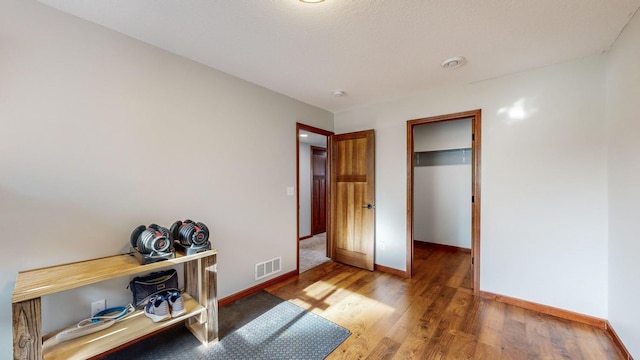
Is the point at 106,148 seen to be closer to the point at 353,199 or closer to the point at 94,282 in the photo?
the point at 94,282

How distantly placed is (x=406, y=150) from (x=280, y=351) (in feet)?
8.64

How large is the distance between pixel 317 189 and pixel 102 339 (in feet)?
15.0

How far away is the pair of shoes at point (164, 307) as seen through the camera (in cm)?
176

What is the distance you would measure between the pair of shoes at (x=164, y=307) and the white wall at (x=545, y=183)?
2984 millimetres

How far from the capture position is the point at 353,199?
377 centimetres

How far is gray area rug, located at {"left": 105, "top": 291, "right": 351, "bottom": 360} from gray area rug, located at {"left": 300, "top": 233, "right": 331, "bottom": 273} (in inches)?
47.7

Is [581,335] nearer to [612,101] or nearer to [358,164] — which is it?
[612,101]

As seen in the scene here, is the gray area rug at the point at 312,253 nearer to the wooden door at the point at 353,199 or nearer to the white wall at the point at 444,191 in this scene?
the wooden door at the point at 353,199

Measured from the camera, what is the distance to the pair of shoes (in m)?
1.76

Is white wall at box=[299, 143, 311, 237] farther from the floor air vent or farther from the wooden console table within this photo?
the wooden console table

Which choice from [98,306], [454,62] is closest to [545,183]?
[454,62]

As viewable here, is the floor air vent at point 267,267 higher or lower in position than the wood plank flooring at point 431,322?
higher

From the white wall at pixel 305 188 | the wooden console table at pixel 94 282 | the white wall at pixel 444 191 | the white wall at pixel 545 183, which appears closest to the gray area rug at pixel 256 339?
the wooden console table at pixel 94 282

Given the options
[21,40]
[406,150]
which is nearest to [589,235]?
[406,150]
